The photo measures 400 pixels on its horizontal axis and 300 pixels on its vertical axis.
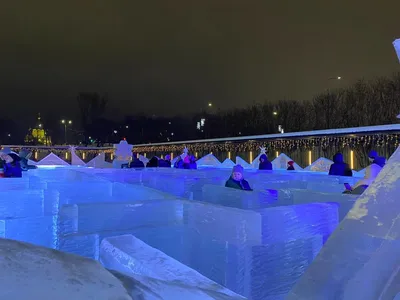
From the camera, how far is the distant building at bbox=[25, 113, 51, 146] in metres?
57.4

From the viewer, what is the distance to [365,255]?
166 cm

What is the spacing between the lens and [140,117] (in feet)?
211

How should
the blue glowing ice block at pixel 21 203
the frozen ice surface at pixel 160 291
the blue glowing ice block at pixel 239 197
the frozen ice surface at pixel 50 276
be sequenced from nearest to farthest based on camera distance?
1. the frozen ice surface at pixel 50 276
2. the frozen ice surface at pixel 160 291
3. the blue glowing ice block at pixel 21 203
4. the blue glowing ice block at pixel 239 197

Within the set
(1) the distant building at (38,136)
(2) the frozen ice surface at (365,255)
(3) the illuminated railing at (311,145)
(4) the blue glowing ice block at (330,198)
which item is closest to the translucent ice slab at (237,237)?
(4) the blue glowing ice block at (330,198)

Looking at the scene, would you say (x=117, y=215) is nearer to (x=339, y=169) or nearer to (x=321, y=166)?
(x=339, y=169)

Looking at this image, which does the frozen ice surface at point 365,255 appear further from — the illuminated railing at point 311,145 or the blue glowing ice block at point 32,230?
the illuminated railing at point 311,145

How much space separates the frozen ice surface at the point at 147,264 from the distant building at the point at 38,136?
58496mm

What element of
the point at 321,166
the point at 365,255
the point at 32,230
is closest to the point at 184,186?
the point at 32,230

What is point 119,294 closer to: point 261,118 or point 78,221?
point 78,221

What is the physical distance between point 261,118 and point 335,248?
37.0 metres

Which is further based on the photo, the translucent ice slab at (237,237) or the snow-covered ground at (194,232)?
the translucent ice slab at (237,237)

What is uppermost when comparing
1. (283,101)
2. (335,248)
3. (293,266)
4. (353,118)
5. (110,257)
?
(283,101)

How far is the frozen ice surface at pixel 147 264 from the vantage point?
1.70 metres

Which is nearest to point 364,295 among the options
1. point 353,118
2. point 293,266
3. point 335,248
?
point 335,248
